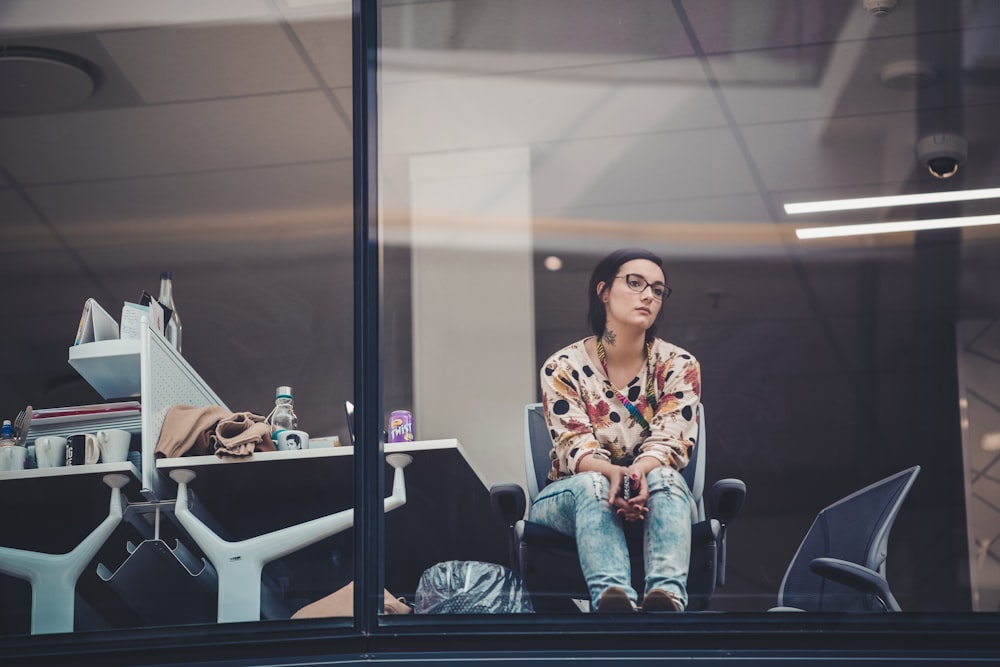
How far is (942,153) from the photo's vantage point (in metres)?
6.61

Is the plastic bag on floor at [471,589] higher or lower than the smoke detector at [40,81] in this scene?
lower

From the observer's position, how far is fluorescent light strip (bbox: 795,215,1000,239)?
7.26 meters

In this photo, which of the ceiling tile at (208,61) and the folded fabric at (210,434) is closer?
the folded fabric at (210,434)

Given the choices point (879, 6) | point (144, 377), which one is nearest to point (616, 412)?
point (144, 377)

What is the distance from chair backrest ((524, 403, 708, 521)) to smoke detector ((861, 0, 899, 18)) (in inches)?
80.6

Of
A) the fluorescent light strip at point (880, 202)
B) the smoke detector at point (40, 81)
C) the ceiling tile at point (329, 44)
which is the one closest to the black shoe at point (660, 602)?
the ceiling tile at point (329, 44)

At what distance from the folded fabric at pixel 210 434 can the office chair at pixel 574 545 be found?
2.36ft

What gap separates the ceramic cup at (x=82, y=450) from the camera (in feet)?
13.1

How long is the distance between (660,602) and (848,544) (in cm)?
78

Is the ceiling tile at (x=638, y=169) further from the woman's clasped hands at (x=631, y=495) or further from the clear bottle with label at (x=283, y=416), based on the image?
the woman's clasped hands at (x=631, y=495)

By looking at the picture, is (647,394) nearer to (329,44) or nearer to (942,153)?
(329,44)

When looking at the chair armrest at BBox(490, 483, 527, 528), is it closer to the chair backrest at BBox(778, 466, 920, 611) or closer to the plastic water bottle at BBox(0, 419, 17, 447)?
the chair backrest at BBox(778, 466, 920, 611)

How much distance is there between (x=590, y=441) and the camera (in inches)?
158

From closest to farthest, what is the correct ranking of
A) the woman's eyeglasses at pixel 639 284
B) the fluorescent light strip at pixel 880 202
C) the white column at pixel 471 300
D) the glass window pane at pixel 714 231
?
the woman's eyeglasses at pixel 639 284
the glass window pane at pixel 714 231
the white column at pixel 471 300
the fluorescent light strip at pixel 880 202
